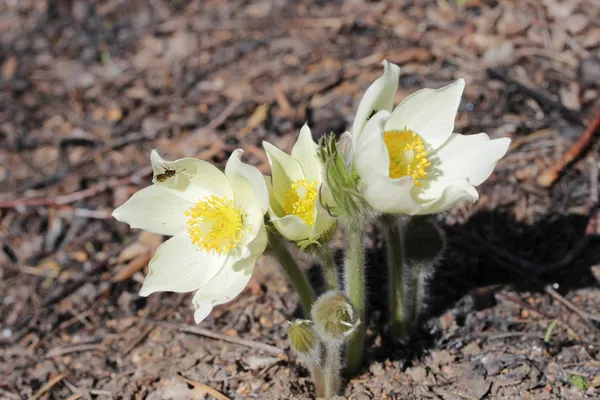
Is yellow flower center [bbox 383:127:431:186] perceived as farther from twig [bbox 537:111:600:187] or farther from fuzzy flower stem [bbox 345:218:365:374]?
twig [bbox 537:111:600:187]

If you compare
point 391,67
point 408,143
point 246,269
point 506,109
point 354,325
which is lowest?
point 506,109

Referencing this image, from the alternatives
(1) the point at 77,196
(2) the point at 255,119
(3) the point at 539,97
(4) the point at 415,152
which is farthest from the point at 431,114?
(1) the point at 77,196

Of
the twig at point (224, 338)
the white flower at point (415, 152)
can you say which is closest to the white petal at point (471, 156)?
the white flower at point (415, 152)

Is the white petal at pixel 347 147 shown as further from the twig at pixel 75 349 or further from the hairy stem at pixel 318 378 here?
the twig at pixel 75 349

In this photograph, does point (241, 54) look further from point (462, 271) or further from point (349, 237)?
point (349, 237)

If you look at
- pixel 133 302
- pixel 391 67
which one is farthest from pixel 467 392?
pixel 133 302

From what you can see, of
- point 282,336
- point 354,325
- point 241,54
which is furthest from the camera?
point 241,54
